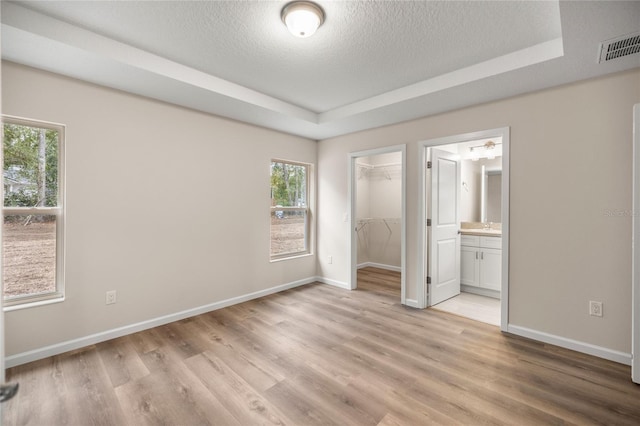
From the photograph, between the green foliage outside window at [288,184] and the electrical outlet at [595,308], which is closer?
the electrical outlet at [595,308]

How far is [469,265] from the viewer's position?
4.53 m

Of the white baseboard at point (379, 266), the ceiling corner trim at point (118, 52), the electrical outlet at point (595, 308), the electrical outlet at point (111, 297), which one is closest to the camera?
the ceiling corner trim at point (118, 52)

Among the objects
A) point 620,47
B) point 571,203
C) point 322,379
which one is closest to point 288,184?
point 322,379

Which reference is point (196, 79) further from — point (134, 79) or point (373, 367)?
point (373, 367)

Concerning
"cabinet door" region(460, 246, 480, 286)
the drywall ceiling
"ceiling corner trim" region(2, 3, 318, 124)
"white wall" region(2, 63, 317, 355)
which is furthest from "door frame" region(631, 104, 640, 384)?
"white wall" region(2, 63, 317, 355)

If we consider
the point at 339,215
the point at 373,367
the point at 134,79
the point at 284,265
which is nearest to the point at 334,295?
the point at 284,265

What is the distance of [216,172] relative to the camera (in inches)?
148

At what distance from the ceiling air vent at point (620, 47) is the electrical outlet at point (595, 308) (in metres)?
2.03

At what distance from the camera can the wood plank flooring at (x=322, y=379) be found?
193 cm

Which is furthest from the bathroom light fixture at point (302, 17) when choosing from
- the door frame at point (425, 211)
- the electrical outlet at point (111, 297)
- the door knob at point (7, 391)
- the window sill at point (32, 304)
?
the window sill at point (32, 304)

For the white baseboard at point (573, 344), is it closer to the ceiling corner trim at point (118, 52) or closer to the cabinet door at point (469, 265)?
the cabinet door at point (469, 265)

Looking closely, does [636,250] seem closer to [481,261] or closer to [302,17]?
[481,261]

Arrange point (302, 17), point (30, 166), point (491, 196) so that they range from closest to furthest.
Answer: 1. point (302, 17)
2. point (30, 166)
3. point (491, 196)

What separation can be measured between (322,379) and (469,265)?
3.18 m
